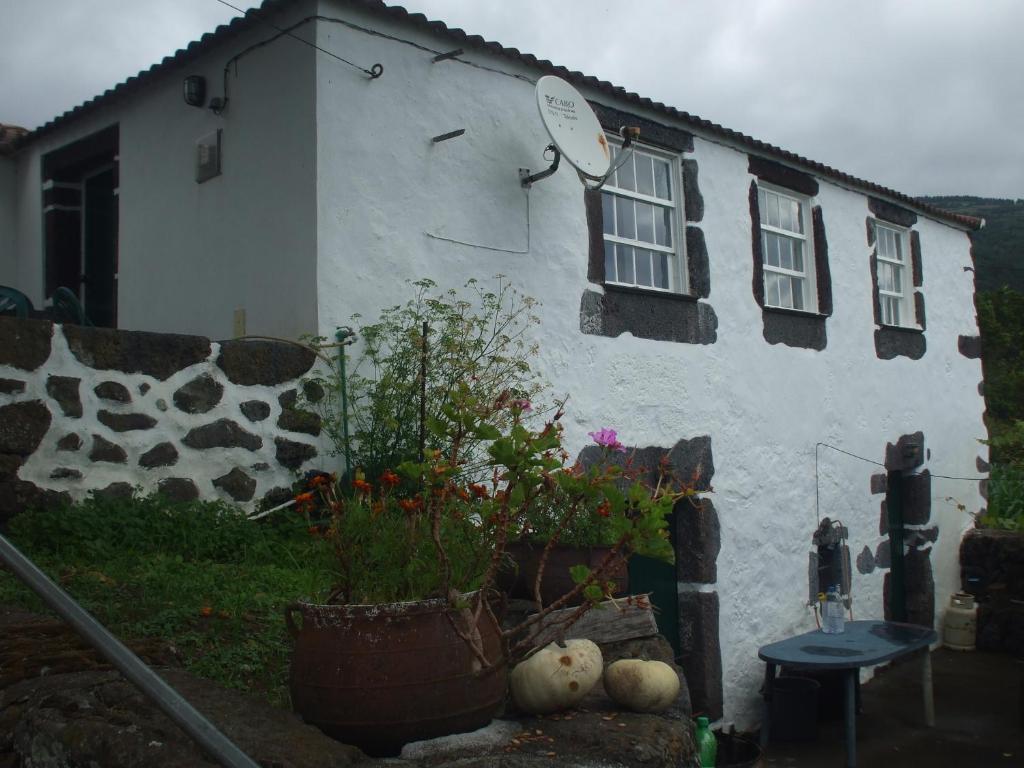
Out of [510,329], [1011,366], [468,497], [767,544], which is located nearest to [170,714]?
[468,497]

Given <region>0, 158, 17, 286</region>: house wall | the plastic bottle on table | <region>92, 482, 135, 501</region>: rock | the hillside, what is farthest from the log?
the hillside

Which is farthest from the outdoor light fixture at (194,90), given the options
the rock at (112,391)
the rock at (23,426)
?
the rock at (23,426)

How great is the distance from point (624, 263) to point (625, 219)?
324mm

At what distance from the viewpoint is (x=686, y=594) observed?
7.61m

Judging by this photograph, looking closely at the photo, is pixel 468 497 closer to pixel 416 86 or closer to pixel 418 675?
pixel 418 675

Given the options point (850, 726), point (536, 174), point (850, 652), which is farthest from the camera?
point (850, 652)

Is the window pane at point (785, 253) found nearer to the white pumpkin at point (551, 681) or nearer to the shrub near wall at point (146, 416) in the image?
the shrub near wall at point (146, 416)

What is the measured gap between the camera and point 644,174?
296 inches

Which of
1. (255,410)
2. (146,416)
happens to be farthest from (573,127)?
(146,416)

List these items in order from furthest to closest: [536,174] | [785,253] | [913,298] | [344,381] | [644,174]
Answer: [913,298], [785,253], [644,174], [536,174], [344,381]

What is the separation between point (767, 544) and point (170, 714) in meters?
6.86

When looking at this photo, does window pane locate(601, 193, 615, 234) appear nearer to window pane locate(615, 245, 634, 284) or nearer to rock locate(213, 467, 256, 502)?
window pane locate(615, 245, 634, 284)

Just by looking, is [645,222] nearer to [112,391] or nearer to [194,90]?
[194,90]

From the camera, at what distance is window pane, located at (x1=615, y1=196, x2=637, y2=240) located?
23.7ft
